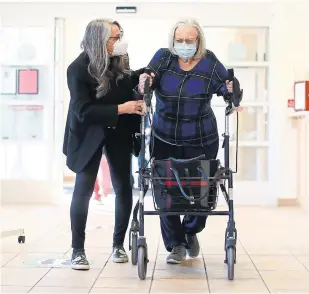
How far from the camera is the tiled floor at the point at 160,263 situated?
9.17 ft

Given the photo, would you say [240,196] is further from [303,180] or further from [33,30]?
[33,30]

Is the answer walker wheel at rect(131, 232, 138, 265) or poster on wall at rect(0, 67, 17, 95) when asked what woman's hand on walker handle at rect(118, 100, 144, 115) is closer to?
walker wheel at rect(131, 232, 138, 265)

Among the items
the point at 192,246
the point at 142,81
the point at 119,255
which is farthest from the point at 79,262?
the point at 142,81

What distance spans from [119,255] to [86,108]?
2.84 feet

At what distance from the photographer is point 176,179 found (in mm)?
2873

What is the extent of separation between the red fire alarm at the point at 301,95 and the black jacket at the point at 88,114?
298 cm

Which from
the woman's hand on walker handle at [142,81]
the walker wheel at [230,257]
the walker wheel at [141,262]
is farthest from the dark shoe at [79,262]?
the woman's hand on walker handle at [142,81]

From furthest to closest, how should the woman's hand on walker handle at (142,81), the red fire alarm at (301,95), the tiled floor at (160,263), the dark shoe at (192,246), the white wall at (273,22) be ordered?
1. the white wall at (273,22)
2. the red fire alarm at (301,95)
3. the dark shoe at (192,246)
4. the woman's hand on walker handle at (142,81)
5. the tiled floor at (160,263)

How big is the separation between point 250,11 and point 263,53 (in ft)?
1.52

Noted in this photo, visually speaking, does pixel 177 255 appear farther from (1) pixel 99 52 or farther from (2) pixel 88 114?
(1) pixel 99 52

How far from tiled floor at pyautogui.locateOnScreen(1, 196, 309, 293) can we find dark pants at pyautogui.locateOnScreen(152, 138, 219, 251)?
15cm

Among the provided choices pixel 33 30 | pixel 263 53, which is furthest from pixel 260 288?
pixel 33 30

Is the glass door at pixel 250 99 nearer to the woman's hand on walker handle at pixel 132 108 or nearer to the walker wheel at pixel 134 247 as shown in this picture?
the walker wheel at pixel 134 247

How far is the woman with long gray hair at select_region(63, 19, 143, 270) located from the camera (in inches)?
118
